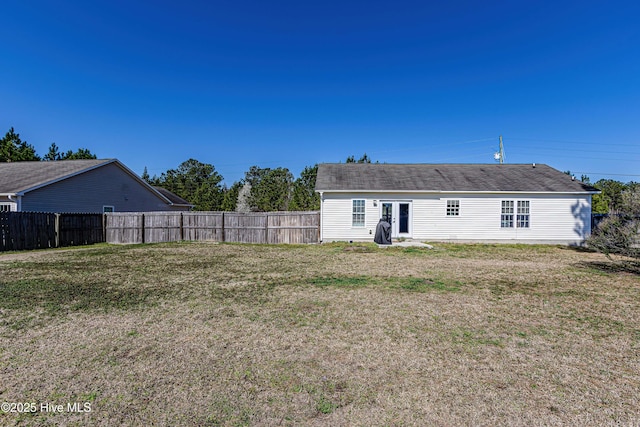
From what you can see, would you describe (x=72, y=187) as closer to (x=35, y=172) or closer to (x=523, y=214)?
(x=35, y=172)

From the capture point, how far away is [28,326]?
14.5 feet

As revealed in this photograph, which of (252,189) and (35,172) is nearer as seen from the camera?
(35,172)

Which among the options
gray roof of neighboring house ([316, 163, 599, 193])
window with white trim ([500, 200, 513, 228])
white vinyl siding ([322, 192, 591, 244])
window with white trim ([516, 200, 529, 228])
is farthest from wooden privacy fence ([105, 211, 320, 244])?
window with white trim ([516, 200, 529, 228])

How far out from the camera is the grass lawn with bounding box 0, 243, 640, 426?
2643 millimetres

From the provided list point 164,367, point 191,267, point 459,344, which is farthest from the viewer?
point 191,267

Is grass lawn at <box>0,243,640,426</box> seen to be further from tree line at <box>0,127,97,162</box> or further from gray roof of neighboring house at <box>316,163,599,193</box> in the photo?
tree line at <box>0,127,97,162</box>

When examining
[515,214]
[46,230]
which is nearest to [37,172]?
[46,230]

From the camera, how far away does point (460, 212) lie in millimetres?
16156

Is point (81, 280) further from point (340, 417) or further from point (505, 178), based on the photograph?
point (505, 178)

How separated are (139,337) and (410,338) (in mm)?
3368

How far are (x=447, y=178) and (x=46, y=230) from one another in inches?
→ 764

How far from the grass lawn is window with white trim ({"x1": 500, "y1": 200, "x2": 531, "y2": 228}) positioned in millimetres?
9059

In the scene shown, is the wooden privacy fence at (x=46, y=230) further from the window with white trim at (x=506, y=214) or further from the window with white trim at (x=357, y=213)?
the window with white trim at (x=506, y=214)

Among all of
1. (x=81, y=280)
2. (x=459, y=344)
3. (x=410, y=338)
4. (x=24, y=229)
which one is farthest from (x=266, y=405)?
(x=24, y=229)
